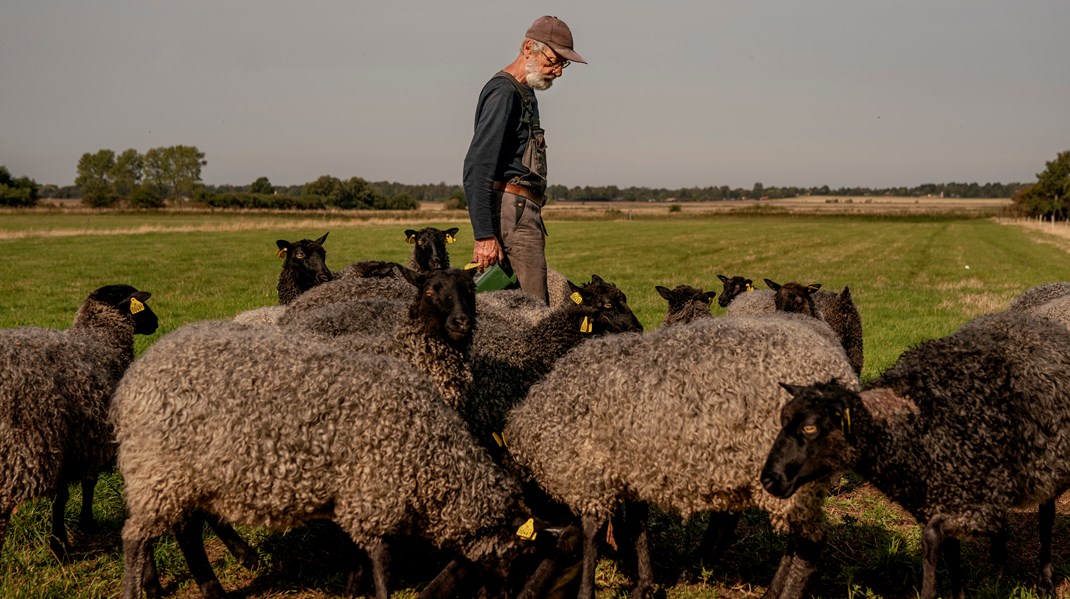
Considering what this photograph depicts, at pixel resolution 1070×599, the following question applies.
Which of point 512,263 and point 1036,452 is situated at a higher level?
point 512,263

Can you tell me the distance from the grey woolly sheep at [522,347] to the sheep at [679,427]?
0.67m

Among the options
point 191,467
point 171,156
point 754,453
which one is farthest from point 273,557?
point 171,156

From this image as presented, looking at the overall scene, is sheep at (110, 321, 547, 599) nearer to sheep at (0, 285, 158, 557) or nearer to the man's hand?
sheep at (0, 285, 158, 557)

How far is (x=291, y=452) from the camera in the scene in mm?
4547

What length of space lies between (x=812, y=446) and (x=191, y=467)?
3553 mm

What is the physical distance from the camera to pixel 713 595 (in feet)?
17.4

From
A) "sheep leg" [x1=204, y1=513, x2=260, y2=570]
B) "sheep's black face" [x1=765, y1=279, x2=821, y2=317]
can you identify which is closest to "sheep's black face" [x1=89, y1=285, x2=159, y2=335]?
"sheep leg" [x1=204, y1=513, x2=260, y2=570]

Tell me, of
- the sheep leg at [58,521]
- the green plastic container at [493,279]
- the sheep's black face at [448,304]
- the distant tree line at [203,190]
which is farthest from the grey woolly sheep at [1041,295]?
the distant tree line at [203,190]

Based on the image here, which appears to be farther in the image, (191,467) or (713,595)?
(713,595)

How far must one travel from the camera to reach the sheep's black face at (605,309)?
7467mm

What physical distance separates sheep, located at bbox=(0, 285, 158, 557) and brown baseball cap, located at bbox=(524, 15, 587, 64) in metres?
4.56

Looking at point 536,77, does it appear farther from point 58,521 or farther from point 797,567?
point 58,521

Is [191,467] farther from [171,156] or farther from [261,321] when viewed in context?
[171,156]

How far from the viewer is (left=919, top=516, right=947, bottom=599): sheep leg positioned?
16.0 feet
